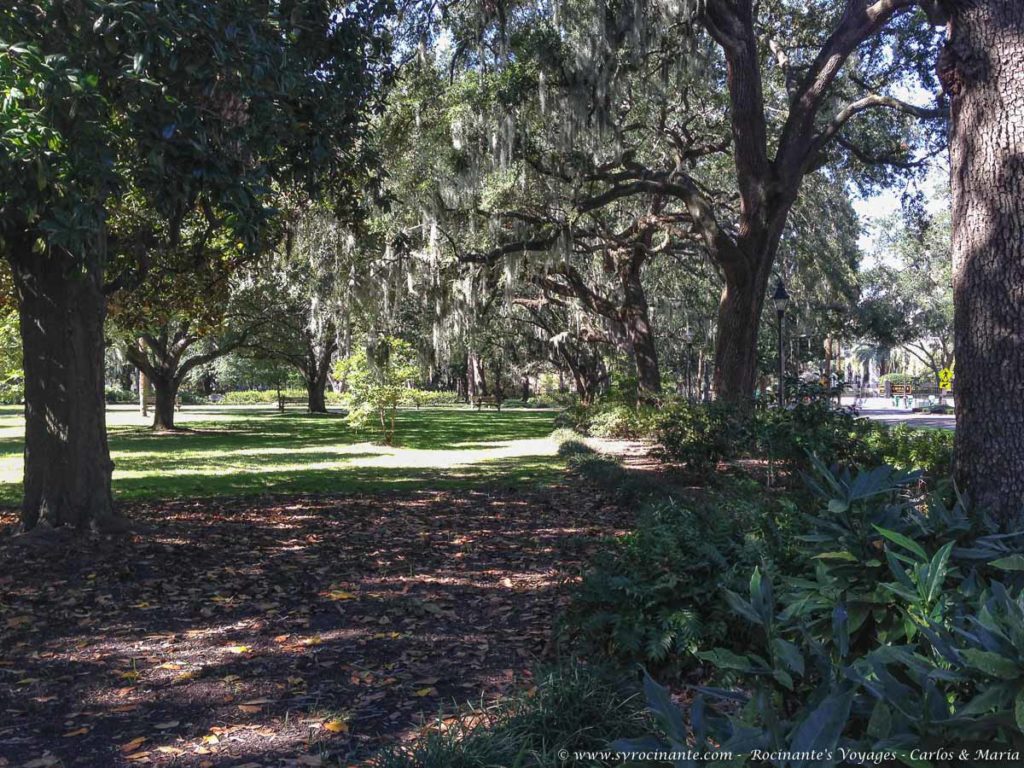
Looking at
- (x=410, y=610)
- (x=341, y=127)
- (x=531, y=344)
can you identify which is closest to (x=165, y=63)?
(x=341, y=127)

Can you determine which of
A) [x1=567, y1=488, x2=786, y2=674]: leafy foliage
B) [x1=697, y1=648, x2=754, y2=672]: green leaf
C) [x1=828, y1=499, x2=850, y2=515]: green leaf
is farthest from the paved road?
[x1=697, y1=648, x2=754, y2=672]: green leaf

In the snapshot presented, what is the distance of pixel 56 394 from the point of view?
754cm

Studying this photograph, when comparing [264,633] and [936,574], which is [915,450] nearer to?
[264,633]

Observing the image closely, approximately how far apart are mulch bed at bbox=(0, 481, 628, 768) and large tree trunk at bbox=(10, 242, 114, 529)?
18.4 inches

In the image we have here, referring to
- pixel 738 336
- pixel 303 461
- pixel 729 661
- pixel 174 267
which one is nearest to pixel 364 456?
pixel 303 461

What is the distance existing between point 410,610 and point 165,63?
4546 millimetres

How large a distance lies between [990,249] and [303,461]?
15.6 m

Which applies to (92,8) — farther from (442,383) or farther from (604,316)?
(442,383)

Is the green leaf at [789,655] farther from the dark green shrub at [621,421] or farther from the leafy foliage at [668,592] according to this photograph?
the dark green shrub at [621,421]

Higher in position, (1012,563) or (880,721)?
(1012,563)

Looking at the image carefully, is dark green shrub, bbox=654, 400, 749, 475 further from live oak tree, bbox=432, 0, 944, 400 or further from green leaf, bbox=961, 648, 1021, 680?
green leaf, bbox=961, 648, 1021, 680

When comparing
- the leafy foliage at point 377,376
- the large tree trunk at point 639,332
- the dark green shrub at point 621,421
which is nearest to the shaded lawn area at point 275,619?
the dark green shrub at point 621,421

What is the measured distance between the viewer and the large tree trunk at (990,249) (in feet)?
13.2

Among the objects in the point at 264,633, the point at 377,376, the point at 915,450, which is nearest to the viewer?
the point at 264,633
